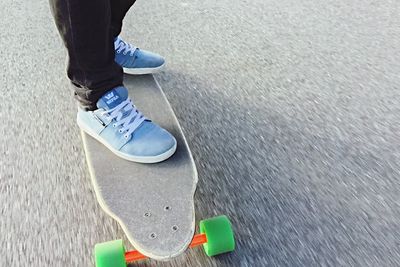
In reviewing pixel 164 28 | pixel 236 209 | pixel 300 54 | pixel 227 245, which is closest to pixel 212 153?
pixel 236 209

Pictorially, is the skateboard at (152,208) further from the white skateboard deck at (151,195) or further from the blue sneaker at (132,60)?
the blue sneaker at (132,60)

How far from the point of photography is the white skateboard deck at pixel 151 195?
3.07 ft

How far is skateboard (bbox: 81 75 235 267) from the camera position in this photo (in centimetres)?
94

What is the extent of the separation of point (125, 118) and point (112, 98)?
6 cm

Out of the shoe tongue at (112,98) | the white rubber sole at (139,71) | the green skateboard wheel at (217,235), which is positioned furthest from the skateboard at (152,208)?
the white rubber sole at (139,71)

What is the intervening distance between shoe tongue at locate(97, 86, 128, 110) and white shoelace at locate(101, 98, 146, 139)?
1 centimetres

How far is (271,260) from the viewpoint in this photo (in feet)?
3.36

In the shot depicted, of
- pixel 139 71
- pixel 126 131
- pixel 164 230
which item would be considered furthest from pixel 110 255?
pixel 139 71

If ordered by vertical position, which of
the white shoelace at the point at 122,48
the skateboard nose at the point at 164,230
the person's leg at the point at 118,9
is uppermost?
the person's leg at the point at 118,9

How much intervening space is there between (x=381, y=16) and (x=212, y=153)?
111 cm

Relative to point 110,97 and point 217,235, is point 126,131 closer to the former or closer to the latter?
point 110,97

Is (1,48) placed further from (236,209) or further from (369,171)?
(369,171)

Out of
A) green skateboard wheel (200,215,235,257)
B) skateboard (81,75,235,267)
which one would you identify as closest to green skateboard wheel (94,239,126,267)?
skateboard (81,75,235,267)

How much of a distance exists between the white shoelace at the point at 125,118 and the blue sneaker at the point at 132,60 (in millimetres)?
323
